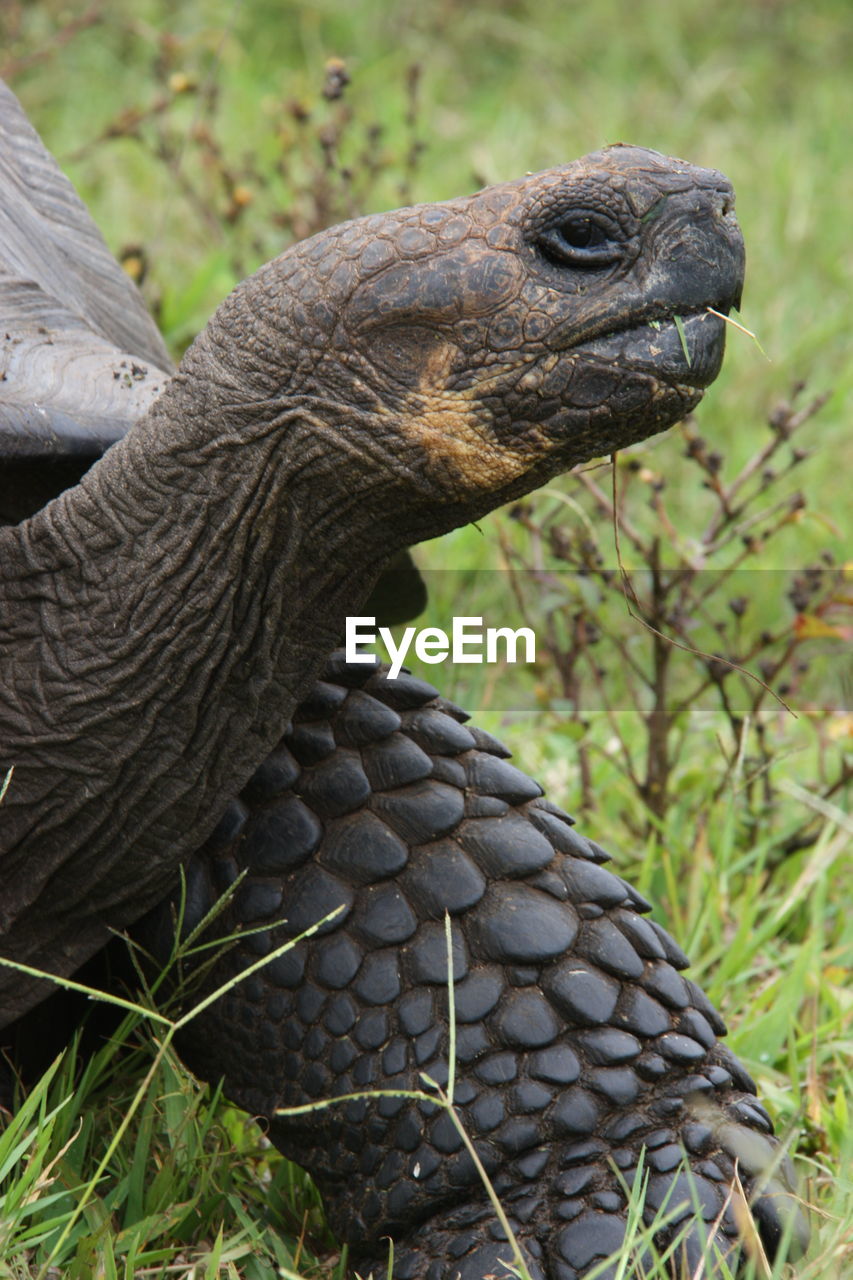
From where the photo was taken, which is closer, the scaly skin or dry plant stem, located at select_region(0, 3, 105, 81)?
the scaly skin

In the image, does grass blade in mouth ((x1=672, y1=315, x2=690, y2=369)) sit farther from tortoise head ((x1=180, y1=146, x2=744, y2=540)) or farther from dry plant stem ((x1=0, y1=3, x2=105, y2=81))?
dry plant stem ((x1=0, y1=3, x2=105, y2=81))

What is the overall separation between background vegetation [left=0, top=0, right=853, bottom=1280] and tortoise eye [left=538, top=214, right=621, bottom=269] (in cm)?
64

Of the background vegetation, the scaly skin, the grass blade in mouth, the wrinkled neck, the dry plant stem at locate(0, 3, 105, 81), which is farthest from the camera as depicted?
the dry plant stem at locate(0, 3, 105, 81)

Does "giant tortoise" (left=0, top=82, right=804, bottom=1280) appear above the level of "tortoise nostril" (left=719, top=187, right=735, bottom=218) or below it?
below

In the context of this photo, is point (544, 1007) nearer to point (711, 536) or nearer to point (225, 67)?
point (711, 536)

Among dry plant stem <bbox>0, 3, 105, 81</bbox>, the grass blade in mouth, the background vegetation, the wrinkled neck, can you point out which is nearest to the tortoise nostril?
the grass blade in mouth

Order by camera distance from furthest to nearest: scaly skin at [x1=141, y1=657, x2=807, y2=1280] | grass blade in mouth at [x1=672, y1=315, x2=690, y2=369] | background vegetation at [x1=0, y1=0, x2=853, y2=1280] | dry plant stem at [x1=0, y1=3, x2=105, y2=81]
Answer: dry plant stem at [x1=0, y1=3, x2=105, y2=81] < background vegetation at [x1=0, y1=0, x2=853, y2=1280] < scaly skin at [x1=141, y1=657, x2=807, y2=1280] < grass blade in mouth at [x1=672, y1=315, x2=690, y2=369]

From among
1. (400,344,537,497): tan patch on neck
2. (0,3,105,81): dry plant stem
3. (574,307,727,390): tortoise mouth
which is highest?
(0,3,105,81): dry plant stem

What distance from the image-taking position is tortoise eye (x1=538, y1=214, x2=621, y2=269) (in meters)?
1.37

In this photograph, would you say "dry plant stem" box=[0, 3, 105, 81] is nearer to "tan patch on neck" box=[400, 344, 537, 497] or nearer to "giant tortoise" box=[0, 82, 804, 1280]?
"giant tortoise" box=[0, 82, 804, 1280]

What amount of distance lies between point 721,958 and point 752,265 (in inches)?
129

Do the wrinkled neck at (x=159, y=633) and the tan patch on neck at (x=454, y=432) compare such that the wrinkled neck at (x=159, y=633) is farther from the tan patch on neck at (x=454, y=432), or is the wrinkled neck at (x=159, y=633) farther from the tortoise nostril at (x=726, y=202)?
the tortoise nostril at (x=726, y=202)

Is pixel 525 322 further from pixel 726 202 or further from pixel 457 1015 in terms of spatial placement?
pixel 457 1015

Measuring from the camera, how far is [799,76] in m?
6.82
